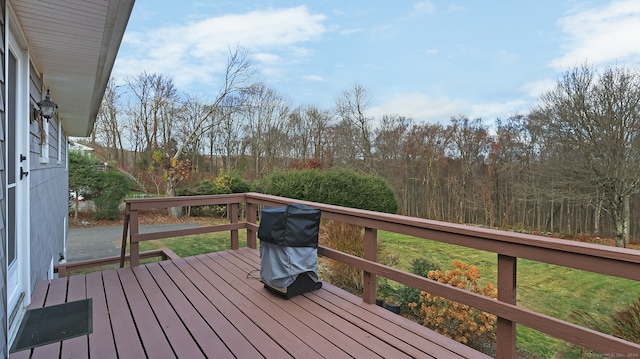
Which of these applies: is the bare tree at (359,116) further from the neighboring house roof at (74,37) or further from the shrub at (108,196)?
the neighboring house roof at (74,37)

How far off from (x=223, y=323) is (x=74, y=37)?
8.08ft

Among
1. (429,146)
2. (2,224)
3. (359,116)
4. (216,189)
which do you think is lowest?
(216,189)

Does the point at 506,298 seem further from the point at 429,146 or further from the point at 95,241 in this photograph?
the point at 429,146

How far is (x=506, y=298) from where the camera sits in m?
1.70

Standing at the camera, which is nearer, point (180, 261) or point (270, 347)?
point (270, 347)

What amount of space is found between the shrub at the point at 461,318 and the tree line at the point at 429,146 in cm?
1090

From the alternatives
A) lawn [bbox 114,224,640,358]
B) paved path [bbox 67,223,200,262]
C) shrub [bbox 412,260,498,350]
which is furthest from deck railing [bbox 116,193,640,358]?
paved path [bbox 67,223,200,262]

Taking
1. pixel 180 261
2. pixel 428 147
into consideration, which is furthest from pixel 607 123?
pixel 180 261

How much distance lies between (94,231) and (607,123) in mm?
16611

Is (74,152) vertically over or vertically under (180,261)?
over

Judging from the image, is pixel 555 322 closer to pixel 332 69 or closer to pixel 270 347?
pixel 270 347

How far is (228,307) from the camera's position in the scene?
2.50m

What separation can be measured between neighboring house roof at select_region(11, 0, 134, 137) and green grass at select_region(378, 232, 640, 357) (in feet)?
15.2

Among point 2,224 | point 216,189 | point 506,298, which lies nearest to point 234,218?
point 2,224
